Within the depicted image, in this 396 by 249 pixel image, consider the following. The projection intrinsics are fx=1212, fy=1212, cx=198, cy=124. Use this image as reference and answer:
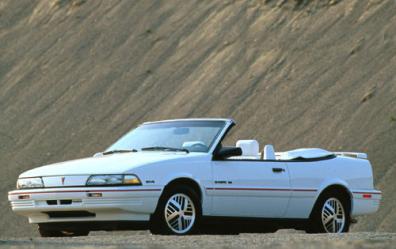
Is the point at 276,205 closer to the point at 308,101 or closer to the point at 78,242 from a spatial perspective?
the point at 78,242

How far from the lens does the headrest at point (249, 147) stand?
14555mm

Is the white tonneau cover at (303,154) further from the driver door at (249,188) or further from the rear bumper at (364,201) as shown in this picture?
the rear bumper at (364,201)

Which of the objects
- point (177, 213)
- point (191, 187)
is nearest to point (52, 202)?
point (177, 213)

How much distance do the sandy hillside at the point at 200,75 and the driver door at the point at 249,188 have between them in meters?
9.54

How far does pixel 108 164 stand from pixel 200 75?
681 inches

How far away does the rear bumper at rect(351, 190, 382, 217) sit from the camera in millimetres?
15008

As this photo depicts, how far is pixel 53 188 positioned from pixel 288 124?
14354 millimetres

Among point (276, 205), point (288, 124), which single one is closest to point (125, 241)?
point (276, 205)

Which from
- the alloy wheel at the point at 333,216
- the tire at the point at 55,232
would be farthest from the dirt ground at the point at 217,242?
the alloy wheel at the point at 333,216

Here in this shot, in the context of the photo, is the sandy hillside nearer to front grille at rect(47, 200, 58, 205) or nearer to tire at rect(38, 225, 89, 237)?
tire at rect(38, 225, 89, 237)

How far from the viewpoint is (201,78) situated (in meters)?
30.1

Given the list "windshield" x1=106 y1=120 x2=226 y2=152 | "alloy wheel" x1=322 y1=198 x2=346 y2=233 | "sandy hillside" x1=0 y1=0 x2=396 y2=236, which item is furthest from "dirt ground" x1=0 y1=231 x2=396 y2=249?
"sandy hillside" x1=0 y1=0 x2=396 y2=236

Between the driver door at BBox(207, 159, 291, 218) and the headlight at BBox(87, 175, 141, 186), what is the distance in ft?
3.28

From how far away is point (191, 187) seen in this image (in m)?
13.3
